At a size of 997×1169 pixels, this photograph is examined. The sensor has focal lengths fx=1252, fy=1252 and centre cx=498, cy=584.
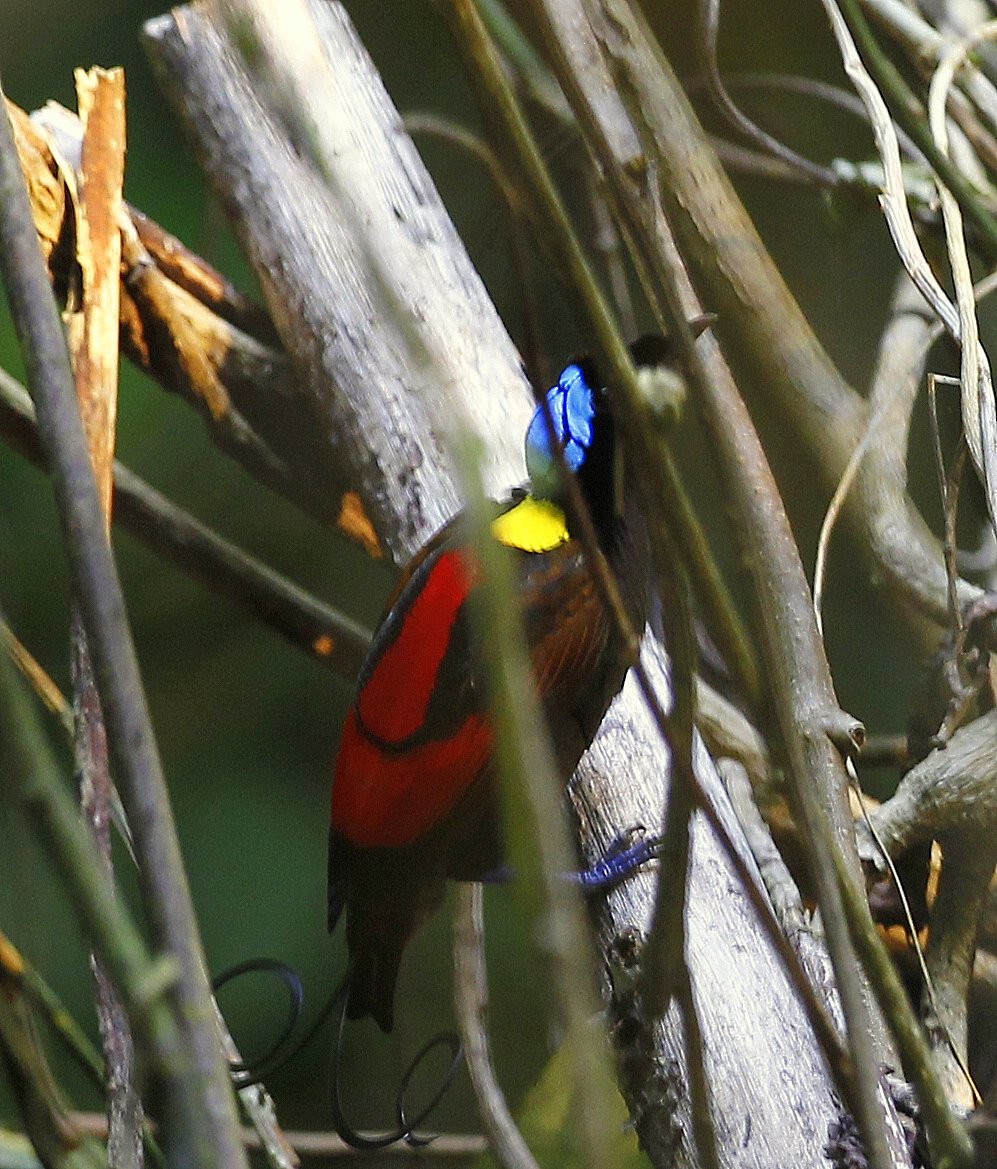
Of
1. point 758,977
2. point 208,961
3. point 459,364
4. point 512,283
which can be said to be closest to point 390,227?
point 459,364

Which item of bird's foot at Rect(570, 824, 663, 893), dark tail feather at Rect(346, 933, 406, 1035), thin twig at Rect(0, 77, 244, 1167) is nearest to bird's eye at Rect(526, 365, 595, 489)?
bird's foot at Rect(570, 824, 663, 893)

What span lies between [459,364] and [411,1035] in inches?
34.8

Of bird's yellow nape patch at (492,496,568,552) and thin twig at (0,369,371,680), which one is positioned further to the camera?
thin twig at (0,369,371,680)

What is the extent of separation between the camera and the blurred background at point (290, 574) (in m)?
1.36

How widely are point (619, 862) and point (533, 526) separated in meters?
0.25

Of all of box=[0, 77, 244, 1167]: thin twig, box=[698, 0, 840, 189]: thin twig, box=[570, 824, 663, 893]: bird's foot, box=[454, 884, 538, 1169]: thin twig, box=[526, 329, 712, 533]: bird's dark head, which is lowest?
box=[454, 884, 538, 1169]: thin twig

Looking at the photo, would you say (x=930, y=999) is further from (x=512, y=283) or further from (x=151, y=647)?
(x=151, y=647)

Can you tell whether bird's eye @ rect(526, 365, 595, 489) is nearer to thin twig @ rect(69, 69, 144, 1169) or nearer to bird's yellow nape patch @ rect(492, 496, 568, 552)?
bird's yellow nape patch @ rect(492, 496, 568, 552)

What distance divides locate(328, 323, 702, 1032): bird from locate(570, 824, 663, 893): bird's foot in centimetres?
7

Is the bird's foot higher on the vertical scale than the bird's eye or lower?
lower

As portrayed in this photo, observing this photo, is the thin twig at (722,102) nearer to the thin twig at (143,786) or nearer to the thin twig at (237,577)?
the thin twig at (237,577)

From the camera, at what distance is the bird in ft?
2.78

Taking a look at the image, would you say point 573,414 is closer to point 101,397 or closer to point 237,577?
point 101,397

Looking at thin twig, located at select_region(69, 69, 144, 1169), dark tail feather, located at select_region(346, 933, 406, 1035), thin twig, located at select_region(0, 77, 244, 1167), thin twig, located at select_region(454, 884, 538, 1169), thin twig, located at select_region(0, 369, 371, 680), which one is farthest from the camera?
thin twig, located at select_region(0, 369, 371, 680)
